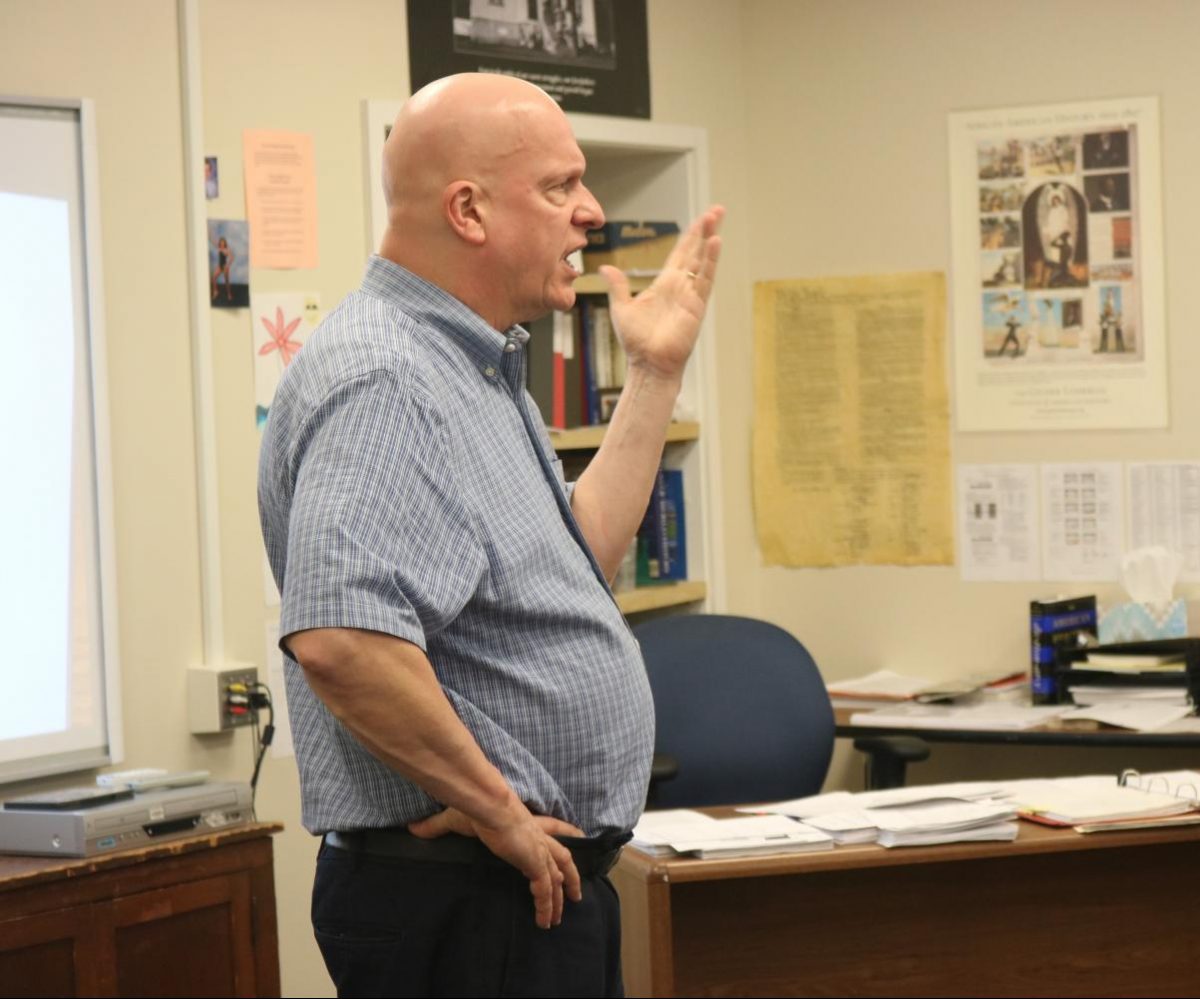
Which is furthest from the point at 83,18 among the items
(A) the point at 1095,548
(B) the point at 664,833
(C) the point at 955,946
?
(A) the point at 1095,548

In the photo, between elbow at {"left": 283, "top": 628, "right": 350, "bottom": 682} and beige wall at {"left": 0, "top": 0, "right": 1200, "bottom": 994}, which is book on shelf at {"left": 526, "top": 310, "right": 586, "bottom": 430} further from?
elbow at {"left": 283, "top": 628, "right": 350, "bottom": 682}

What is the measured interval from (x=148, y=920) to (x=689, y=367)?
1922 mm

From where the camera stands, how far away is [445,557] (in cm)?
149

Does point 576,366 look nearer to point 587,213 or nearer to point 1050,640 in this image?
point 1050,640

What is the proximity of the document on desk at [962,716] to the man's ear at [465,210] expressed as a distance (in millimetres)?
2075

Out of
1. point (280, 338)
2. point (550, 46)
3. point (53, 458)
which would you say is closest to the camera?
point (53, 458)

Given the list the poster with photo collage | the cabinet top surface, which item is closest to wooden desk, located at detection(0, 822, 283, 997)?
the cabinet top surface

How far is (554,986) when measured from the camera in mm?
1638

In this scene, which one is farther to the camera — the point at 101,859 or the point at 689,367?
the point at 689,367

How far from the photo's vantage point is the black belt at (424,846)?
5.20ft

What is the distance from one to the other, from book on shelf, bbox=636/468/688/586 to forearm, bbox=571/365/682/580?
6.51ft

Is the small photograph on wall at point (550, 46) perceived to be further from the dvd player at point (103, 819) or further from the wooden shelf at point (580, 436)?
the dvd player at point (103, 819)

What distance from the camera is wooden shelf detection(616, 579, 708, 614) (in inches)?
148

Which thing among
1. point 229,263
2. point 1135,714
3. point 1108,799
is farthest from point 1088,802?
point 229,263
